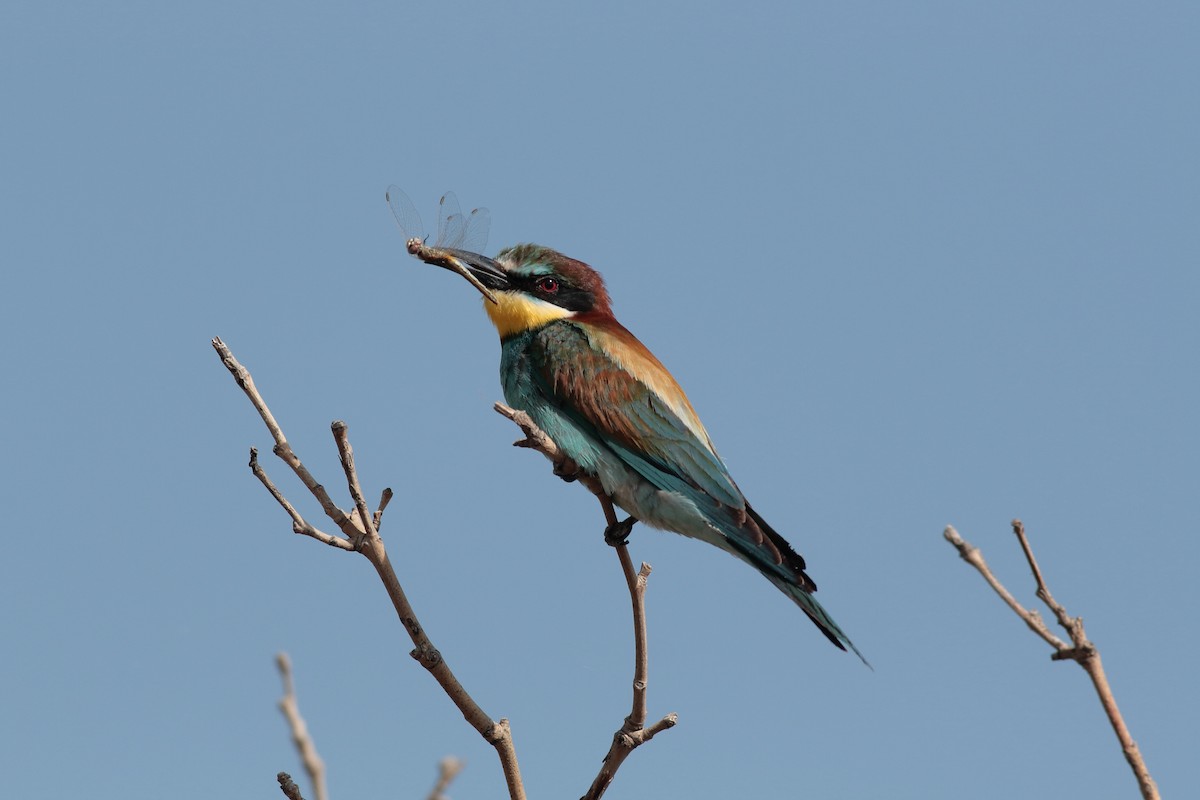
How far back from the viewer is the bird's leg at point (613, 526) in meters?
3.73

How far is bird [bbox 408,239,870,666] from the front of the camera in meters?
3.95

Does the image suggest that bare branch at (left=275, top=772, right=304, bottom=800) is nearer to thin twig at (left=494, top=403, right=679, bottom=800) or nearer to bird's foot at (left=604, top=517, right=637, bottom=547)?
thin twig at (left=494, top=403, right=679, bottom=800)

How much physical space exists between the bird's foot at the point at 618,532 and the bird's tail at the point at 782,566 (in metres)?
0.30

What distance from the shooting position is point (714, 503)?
404 cm

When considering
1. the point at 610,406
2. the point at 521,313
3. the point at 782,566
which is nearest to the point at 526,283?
the point at 521,313

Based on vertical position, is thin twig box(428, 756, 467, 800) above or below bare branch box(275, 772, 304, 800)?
below

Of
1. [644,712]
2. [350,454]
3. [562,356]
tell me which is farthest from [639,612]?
[562,356]

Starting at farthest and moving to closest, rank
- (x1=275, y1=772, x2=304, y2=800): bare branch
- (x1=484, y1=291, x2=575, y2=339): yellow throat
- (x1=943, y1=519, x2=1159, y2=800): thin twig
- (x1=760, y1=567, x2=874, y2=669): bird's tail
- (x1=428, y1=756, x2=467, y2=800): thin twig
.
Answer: (x1=484, y1=291, x2=575, y2=339): yellow throat < (x1=760, y1=567, x2=874, y2=669): bird's tail < (x1=275, y1=772, x2=304, y2=800): bare branch < (x1=943, y1=519, x2=1159, y2=800): thin twig < (x1=428, y1=756, x2=467, y2=800): thin twig

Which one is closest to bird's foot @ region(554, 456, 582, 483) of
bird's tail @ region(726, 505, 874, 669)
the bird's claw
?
the bird's claw

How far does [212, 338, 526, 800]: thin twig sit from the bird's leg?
110 cm

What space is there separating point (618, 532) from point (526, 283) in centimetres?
114

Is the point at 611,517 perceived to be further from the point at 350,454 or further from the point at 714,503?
the point at 350,454

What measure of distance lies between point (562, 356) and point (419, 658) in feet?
6.40

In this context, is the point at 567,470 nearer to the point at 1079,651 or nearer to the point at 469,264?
the point at 469,264
